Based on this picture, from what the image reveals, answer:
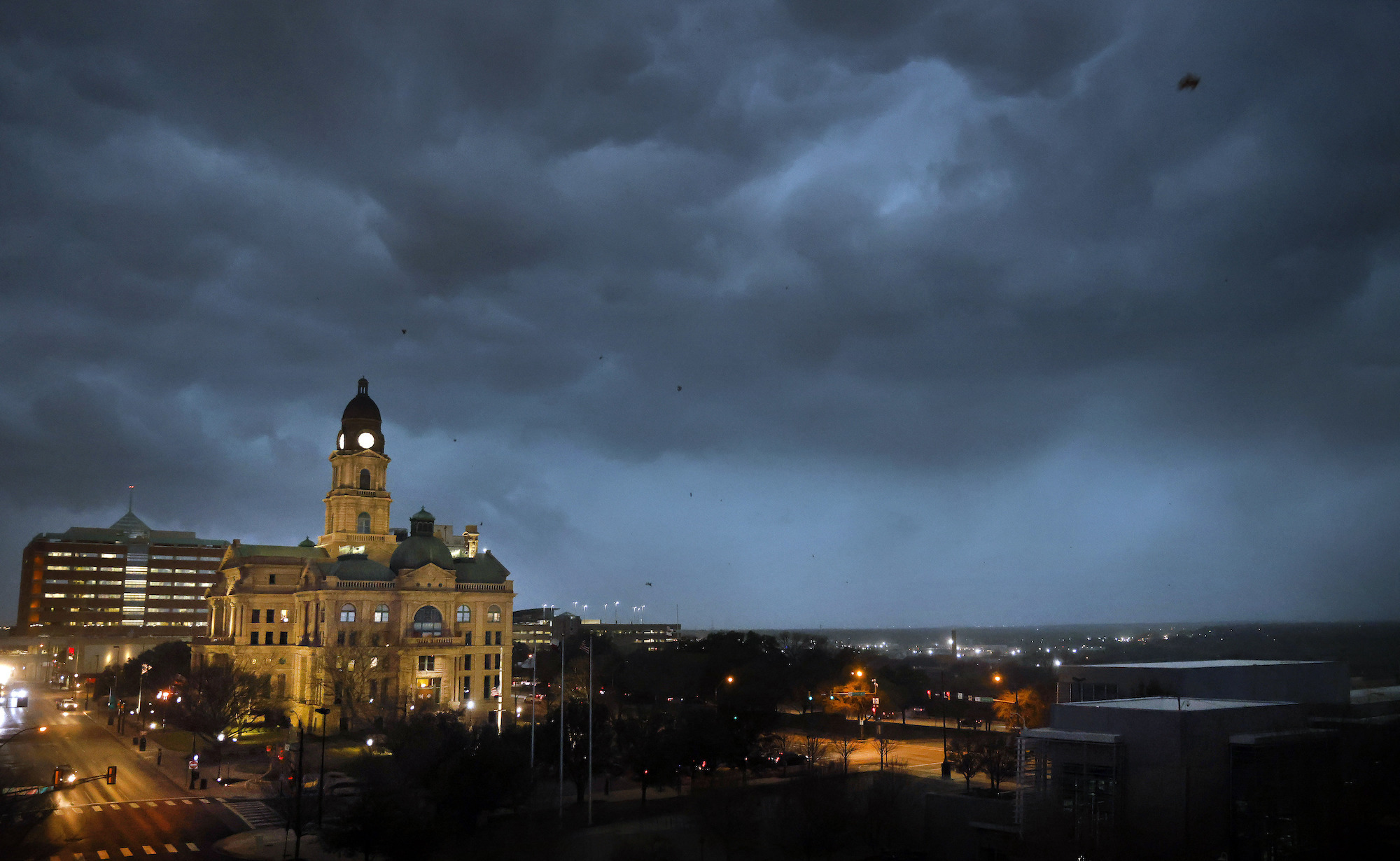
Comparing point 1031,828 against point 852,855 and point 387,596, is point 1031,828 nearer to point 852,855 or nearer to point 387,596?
point 852,855

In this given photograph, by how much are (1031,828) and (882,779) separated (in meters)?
12.0

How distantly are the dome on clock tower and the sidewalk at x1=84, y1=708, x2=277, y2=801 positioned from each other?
141 feet

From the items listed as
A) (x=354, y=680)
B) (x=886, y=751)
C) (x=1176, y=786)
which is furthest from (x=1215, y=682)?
(x=354, y=680)

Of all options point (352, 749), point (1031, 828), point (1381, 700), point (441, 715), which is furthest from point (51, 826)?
point (1381, 700)

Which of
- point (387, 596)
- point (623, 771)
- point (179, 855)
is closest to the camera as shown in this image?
point (179, 855)

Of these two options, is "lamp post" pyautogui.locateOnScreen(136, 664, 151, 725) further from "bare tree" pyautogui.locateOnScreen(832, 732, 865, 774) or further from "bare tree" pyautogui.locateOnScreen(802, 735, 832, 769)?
"bare tree" pyautogui.locateOnScreen(832, 732, 865, 774)

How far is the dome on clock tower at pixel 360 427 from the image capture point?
126 metres

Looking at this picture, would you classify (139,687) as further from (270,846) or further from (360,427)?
(270,846)

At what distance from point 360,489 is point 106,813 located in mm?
70261

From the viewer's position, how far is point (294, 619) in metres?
117

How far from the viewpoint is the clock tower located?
124812 millimetres

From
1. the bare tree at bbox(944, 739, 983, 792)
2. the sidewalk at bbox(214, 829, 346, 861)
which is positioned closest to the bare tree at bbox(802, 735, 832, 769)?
the bare tree at bbox(944, 739, 983, 792)

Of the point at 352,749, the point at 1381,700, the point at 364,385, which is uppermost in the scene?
the point at 364,385

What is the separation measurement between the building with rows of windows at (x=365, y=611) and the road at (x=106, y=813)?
23108 mm
